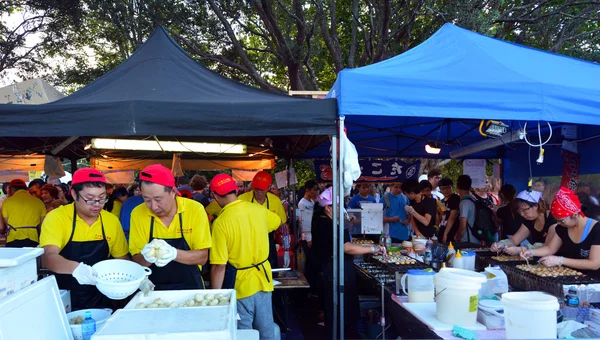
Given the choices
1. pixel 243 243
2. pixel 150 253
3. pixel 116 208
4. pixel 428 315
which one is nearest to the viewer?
pixel 150 253

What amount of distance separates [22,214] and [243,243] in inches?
182

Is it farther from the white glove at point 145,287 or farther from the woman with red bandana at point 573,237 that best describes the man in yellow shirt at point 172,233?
the woman with red bandana at point 573,237

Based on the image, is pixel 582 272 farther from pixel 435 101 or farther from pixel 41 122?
pixel 41 122

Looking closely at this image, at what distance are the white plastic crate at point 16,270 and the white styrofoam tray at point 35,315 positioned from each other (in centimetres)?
7

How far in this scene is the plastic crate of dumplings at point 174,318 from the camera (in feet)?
5.42

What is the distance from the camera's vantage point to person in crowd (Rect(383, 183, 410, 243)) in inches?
269

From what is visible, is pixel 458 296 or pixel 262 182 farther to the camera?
pixel 262 182

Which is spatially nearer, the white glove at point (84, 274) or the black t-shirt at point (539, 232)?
the white glove at point (84, 274)

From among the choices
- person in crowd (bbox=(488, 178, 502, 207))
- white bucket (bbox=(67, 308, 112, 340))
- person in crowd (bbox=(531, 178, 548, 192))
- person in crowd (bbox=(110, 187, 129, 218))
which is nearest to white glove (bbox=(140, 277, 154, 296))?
white bucket (bbox=(67, 308, 112, 340))

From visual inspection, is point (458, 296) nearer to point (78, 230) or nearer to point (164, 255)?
point (164, 255)

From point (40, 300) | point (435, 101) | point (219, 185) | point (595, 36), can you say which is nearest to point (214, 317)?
point (40, 300)

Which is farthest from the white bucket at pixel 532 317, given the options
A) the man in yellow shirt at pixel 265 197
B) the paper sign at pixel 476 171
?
the paper sign at pixel 476 171

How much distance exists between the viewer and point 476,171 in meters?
7.35

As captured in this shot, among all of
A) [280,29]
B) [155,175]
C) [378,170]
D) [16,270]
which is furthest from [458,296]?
[280,29]
